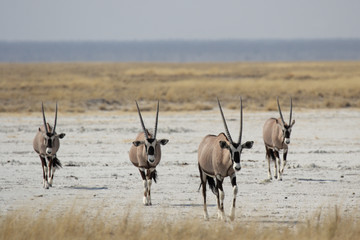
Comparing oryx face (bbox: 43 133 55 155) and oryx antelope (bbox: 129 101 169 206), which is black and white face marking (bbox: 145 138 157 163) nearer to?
oryx antelope (bbox: 129 101 169 206)

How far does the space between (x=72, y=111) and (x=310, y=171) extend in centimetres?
1736

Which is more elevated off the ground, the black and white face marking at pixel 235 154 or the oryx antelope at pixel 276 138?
the oryx antelope at pixel 276 138

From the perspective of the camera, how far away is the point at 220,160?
10289mm

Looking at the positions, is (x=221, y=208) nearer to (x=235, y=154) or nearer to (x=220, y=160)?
(x=220, y=160)

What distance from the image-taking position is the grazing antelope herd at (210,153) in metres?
10.1

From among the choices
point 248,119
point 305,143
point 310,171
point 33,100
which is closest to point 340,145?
point 305,143

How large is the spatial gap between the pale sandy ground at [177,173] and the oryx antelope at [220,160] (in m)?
0.47

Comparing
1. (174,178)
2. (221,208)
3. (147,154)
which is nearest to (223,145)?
(221,208)

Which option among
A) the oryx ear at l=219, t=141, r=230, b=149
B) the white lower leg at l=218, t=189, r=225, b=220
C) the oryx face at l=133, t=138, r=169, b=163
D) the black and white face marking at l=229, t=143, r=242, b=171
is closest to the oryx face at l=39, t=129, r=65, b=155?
the oryx face at l=133, t=138, r=169, b=163

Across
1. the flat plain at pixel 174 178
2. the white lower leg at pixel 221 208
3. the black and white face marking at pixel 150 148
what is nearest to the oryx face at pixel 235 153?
the white lower leg at pixel 221 208

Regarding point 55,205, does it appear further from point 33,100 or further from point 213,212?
point 33,100

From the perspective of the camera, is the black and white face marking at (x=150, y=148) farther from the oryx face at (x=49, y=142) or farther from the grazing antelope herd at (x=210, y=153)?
the oryx face at (x=49, y=142)

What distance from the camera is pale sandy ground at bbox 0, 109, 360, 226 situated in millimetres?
11508

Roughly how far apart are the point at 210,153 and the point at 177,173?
15.9ft
